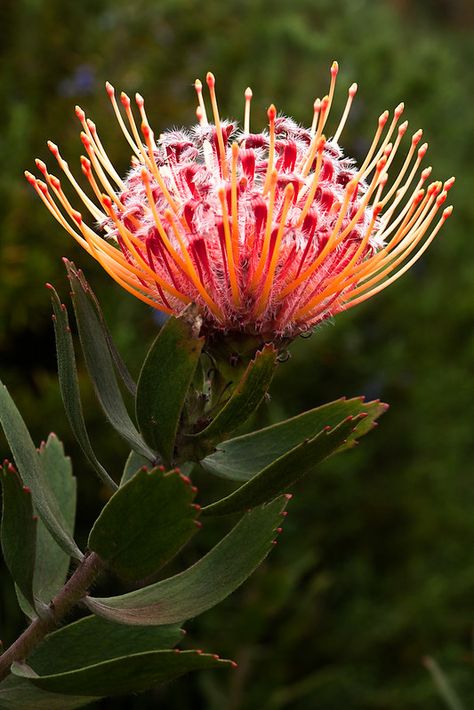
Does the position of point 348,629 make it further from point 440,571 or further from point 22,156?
point 22,156

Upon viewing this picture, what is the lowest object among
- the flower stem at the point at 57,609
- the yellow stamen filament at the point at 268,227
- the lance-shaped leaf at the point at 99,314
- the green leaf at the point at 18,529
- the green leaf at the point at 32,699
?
the green leaf at the point at 32,699

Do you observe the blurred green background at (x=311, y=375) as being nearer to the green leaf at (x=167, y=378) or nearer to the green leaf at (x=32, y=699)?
the green leaf at (x=32, y=699)

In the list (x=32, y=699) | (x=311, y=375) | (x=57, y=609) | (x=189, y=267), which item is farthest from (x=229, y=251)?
(x=311, y=375)

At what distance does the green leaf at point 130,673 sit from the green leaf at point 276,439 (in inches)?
10.3

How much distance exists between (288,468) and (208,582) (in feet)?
0.76

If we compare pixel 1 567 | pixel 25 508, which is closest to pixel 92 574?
pixel 25 508

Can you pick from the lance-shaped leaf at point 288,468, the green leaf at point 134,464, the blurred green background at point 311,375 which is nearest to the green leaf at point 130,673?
the lance-shaped leaf at point 288,468

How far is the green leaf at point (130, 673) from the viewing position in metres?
0.96

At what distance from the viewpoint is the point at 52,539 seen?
48.4 inches

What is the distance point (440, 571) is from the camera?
3.27 metres

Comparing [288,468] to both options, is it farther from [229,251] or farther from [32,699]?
[32,699]

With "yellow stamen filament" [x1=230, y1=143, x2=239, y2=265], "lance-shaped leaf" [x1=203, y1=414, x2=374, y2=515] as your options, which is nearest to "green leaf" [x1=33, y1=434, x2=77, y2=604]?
"lance-shaped leaf" [x1=203, y1=414, x2=374, y2=515]

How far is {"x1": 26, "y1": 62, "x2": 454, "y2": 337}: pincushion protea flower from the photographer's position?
100cm

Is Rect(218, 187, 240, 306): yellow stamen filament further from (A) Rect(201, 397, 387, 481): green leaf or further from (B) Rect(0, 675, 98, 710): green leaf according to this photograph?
(B) Rect(0, 675, 98, 710): green leaf
